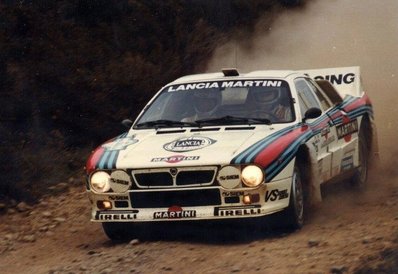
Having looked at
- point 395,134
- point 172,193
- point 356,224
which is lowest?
point 395,134

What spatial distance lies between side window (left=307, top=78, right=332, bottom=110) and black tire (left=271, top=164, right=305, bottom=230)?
70.6 inches

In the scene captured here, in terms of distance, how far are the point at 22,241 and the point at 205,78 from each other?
100.0 inches

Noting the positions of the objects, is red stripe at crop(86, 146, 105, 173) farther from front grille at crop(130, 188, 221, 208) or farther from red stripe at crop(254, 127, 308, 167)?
red stripe at crop(254, 127, 308, 167)

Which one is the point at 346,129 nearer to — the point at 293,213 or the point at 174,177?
the point at 293,213

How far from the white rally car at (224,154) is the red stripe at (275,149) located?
0.01 meters

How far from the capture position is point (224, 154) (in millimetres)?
8812

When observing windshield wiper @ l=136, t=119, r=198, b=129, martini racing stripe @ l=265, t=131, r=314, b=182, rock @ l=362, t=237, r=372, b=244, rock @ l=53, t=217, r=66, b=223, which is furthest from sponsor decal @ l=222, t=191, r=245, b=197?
rock @ l=53, t=217, r=66, b=223

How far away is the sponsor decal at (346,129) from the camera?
11086 millimetres

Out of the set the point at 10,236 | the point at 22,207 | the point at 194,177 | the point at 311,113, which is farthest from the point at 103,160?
the point at 22,207

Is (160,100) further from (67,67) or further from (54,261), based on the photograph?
(67,67)

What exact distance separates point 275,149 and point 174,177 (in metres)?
0.94

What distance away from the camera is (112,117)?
15305 millimetres

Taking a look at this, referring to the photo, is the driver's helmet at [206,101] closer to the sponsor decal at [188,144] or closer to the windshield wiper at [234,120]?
the windshield wiper at [234,120]

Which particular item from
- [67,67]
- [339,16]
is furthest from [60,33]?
[339,16]
